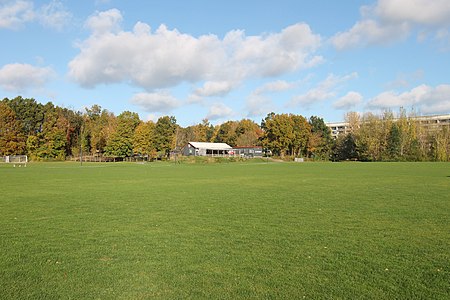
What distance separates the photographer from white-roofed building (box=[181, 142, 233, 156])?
292 ft

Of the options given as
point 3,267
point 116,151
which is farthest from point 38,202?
point 116,151

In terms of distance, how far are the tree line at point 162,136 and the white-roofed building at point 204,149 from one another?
3767 mm

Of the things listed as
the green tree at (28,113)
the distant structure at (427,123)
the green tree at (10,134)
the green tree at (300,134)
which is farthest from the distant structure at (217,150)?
the green tree at (10,134)

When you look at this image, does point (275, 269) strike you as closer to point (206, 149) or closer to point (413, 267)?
point (413, 267)

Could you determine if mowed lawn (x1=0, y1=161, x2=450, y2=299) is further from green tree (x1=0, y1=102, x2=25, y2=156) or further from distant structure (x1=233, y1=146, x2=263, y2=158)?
distant structure (x1=233, y1=146, x2=263, y2=158)

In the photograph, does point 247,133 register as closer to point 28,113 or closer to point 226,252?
point 28,113

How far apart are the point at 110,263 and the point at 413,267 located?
5.16 metres

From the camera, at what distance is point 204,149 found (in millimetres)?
89750

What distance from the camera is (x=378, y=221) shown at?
9711 mm

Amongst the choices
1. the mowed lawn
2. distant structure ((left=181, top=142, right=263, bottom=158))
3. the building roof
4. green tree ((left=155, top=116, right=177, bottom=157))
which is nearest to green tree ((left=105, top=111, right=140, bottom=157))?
green tree ((left=155, top=116, right=177, bottom=157))

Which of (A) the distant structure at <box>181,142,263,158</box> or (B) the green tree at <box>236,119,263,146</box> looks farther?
(B) the green tree at <box>236,119,263,146</box>

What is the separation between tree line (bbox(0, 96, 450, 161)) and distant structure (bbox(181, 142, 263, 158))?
3338 mm

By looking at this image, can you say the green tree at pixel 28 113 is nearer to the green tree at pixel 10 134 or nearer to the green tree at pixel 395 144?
the green tree at pixel 10 134

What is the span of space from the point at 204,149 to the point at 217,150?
5.00 meters
